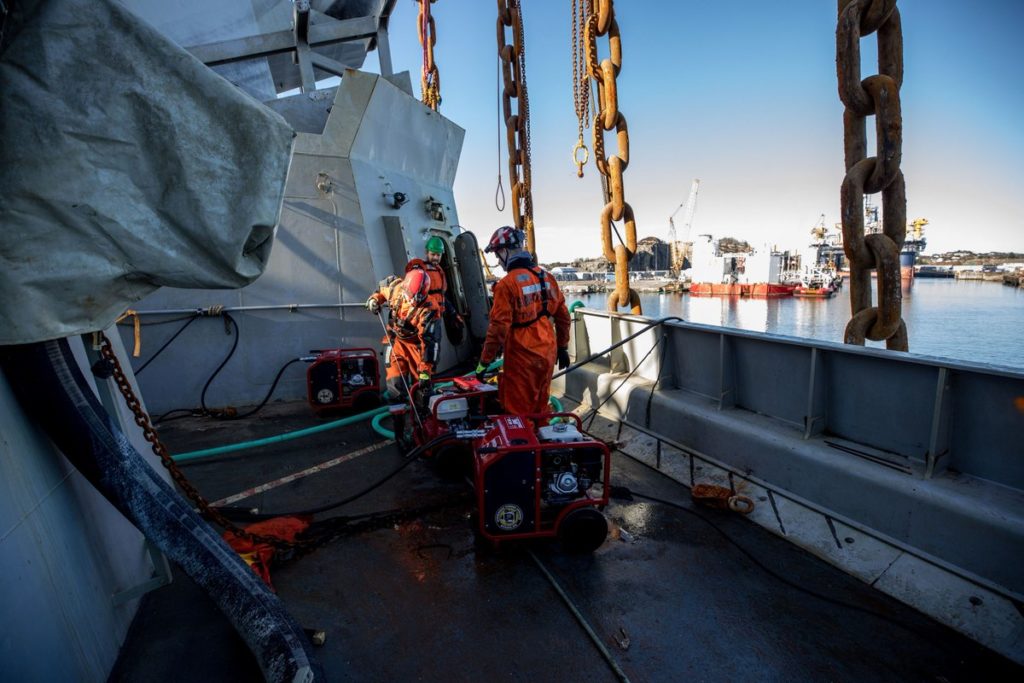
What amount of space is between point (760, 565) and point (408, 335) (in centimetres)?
352

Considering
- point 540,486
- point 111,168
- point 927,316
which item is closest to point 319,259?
point 540,486

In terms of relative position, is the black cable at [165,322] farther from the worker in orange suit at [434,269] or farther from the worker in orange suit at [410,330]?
the worker in orange suit at [434,269]

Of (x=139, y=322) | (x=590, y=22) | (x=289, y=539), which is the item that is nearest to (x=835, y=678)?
(x=289, y=539)

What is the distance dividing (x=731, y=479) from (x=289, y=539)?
297cm

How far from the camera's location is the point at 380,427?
5125 millimetres

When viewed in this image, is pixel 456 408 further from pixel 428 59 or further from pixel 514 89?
pixel 428 59

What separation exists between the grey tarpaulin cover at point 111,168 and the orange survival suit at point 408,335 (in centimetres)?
316

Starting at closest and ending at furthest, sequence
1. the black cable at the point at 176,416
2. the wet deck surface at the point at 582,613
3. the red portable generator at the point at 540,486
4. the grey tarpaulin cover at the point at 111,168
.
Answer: the grey tarpaulin cover at the point at 111,168 < the wet deck surface at the point at 582,613 < the red portable generator at the point at 540,486 < the black cable at the point at 176,416

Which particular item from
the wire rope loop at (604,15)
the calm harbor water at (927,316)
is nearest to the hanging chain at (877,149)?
the wire rope loop at (604,15)

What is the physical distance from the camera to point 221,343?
20.2ft

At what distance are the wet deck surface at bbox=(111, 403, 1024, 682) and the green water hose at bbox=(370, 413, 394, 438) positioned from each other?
1699 millimetres

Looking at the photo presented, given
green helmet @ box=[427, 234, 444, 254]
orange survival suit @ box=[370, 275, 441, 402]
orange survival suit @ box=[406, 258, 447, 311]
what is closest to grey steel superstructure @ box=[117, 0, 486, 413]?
orange survival suit @ box=[370, 275, 441, 402]

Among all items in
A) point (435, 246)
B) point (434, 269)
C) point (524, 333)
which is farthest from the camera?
point (435, 246)

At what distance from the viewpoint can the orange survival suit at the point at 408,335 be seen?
4875mm
